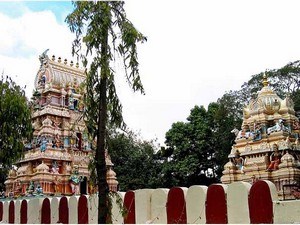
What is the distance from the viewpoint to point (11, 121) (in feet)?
59.4

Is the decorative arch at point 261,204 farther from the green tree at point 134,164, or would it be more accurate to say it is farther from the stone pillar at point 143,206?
the green tree at point 134,164

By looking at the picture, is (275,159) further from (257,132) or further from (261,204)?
(261,204)

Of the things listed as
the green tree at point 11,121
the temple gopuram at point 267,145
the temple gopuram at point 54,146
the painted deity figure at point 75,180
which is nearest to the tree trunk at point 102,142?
the green tree at point 11,121

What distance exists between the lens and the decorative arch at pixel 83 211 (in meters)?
13.4

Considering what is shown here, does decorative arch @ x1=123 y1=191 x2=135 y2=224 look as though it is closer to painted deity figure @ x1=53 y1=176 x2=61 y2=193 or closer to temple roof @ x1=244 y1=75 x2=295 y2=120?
temple roof @ x1=244 y1=75 x2=295 y2=120

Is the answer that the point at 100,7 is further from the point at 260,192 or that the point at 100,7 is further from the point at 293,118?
the point at 293,118

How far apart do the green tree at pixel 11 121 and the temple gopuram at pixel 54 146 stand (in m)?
8.30

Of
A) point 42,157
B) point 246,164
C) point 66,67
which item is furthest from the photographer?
point 66,67

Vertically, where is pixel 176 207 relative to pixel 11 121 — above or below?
below

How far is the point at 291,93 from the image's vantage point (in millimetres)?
32688

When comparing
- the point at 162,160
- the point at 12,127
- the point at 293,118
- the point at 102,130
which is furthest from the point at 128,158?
the point at 102,130

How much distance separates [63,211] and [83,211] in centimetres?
120

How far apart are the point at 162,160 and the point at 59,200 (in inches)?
899

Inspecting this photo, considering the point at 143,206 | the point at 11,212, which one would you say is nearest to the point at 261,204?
the point at 143,206
